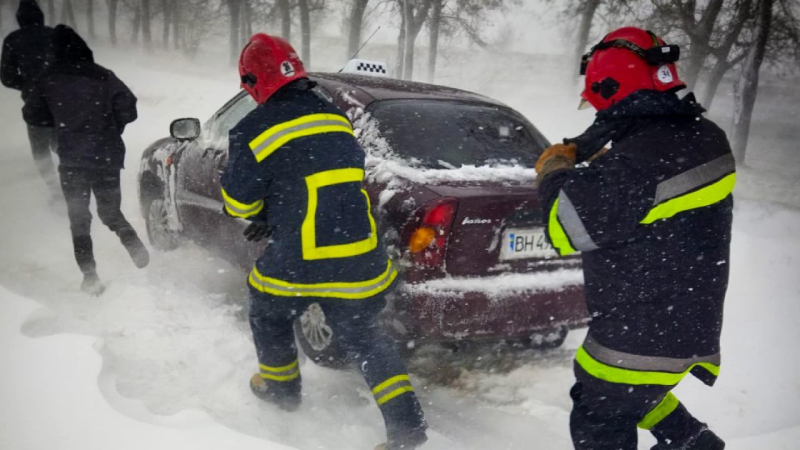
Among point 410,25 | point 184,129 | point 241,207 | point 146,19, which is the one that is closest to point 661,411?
point 241,207

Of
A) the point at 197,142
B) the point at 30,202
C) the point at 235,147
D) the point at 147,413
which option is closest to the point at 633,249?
the point at 235,147

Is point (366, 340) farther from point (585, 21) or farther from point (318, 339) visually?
point (585, 21)

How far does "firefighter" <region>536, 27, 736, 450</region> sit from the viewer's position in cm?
→ 162

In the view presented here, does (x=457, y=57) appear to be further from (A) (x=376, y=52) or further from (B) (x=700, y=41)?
(B) (x=700, y=41)

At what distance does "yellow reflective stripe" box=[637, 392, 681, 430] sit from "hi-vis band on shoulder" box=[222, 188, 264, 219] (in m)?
1.83

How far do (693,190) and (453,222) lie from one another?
1.14 metres

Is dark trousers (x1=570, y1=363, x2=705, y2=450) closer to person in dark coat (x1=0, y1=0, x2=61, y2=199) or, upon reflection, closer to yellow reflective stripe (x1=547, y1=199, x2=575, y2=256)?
yellow reflective stripe (x1=547, y1=199, x2=575, y2=256)

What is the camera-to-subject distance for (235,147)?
225cm

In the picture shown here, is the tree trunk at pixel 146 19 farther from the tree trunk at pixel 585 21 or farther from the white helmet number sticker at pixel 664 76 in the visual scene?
the white helmet number sticker at pixel 664 76

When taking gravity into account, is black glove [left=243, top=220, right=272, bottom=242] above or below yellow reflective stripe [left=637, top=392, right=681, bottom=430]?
above

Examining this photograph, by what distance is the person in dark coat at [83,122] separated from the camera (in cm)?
379

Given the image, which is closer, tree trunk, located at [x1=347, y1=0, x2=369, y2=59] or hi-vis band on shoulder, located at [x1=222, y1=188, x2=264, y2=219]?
hi-vis band on shoulder, located at [x1=222, y1=188, x2=264, y2=219]

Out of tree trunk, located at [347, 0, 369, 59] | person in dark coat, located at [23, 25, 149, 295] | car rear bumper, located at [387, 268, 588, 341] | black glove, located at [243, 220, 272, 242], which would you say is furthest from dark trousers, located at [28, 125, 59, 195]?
tree trunk, located at [347, 0, 369, 59]

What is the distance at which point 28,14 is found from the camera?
5.86m
